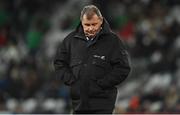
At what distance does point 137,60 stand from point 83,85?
524 centimetres

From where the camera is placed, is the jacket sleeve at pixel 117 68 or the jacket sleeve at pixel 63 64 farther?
the jacket sleeve at pixel 63 64

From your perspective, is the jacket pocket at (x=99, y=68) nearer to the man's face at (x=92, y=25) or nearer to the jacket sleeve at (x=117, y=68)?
the jacket sleeve at (x=117, y=68)

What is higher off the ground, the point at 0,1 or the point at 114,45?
the point at 114,45

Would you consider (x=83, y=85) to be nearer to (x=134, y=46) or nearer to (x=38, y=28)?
(x=134, y=46)

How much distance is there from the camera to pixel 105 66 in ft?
14.8

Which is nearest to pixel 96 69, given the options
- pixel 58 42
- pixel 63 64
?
pixel 63 64

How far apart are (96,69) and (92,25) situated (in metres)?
0.33

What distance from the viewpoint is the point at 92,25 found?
4465 millimetres

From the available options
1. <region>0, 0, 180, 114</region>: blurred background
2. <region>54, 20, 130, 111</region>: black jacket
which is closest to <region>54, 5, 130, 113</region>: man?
<region>54, 20, 130, 111</region>: black jacket

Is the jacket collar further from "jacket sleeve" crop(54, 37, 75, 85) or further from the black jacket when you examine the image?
"jacket sleeve" crop(54, 37, 75, 85)

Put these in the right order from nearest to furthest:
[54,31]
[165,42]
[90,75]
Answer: [90,75] < [165,42] < [54,31]

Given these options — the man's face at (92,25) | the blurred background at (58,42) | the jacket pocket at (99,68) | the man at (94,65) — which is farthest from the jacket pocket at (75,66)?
the blurred background at (58,42)

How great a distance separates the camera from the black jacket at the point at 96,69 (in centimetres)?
449

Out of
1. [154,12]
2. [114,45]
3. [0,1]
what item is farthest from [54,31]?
[114,45]
